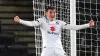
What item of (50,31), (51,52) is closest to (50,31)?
(50,31)

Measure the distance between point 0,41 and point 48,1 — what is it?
1584mm

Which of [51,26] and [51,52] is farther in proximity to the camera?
[51,26]

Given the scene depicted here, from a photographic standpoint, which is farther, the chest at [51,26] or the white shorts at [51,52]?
the chest at [51,26]

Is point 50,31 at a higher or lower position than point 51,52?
higher

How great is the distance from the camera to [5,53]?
826 centimetres

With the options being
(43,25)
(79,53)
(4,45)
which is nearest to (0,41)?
(4,45)

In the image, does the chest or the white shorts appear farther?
the chest

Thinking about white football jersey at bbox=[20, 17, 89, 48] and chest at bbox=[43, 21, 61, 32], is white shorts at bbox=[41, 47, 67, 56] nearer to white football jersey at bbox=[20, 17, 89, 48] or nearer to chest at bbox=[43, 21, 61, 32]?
white football jersey at bbox=[20, 17, 89, 48]

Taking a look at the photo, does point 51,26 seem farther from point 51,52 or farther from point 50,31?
point 51,52

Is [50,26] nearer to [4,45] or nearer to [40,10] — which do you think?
[40,10]

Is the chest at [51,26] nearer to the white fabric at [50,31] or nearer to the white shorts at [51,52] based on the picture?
the white fabric at [50,31]

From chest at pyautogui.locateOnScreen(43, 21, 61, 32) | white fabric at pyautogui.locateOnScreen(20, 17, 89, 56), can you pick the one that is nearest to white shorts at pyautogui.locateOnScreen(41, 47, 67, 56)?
white fabric at pyautogui.locateOnScreen(20, 17, 89, 56)

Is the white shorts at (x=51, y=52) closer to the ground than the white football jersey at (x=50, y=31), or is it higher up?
closer to the ground

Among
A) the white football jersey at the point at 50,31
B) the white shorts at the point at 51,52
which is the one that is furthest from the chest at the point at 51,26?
the white shorts at the point at 51,52
